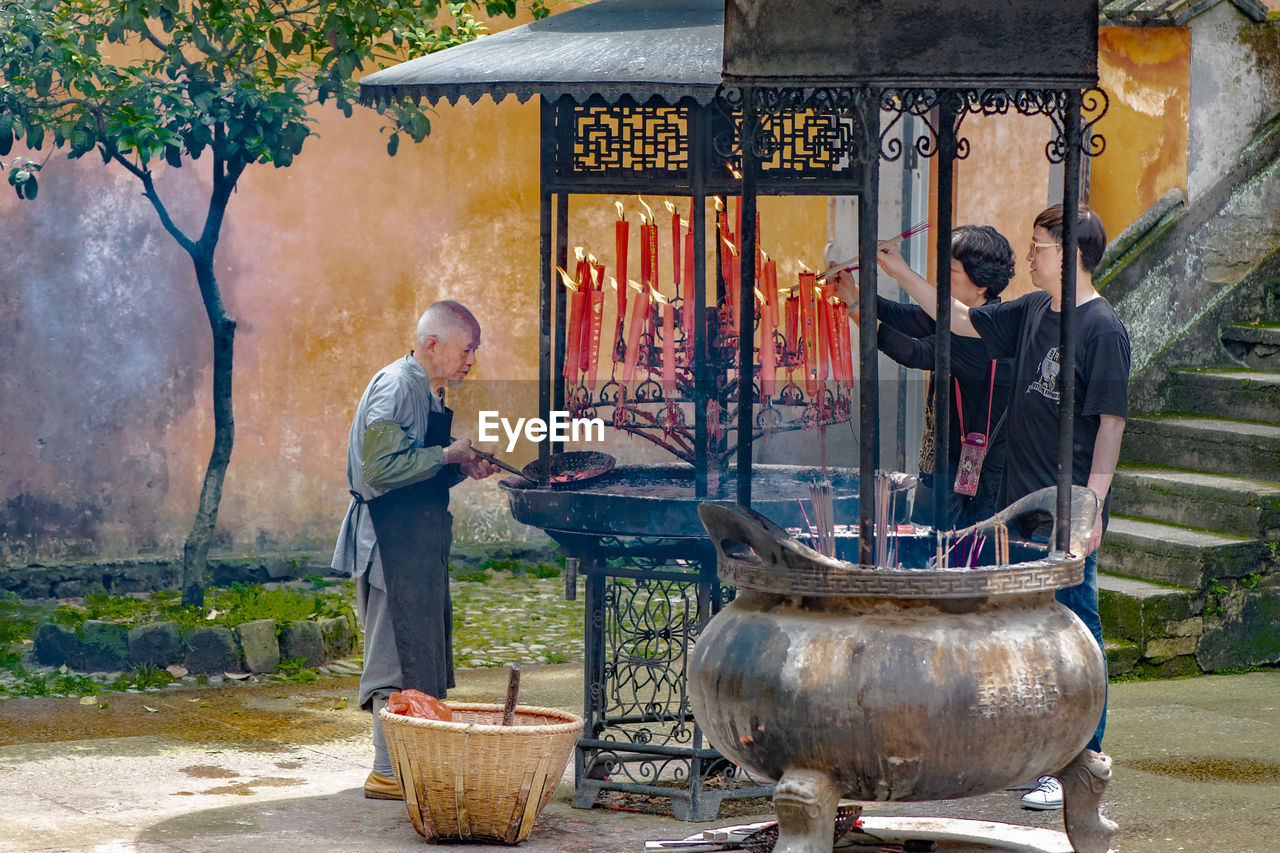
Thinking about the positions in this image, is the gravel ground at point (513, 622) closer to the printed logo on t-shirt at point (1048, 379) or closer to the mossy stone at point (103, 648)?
the mossy stone at point (103, 648)

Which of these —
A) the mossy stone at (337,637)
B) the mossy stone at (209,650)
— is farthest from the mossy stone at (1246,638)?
the mossy stone at (209,650)

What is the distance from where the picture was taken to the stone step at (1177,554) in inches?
312

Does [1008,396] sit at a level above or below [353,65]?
below

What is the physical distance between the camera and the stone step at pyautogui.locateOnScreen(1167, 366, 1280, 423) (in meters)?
8.90

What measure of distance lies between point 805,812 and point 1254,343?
6209 millimetres

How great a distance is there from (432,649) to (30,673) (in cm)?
297

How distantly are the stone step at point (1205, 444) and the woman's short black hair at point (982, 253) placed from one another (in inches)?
115

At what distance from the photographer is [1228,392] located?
9109 mm

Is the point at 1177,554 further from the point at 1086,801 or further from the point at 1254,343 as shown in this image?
the point at 1086,801

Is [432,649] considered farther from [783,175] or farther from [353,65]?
[353,65]

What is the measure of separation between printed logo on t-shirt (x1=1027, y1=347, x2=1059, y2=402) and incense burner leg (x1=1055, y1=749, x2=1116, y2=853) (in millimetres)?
1495

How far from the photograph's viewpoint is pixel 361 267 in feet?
35.2

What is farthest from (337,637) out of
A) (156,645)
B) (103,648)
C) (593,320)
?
(593,320)

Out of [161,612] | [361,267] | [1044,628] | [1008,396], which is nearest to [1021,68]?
[1044,628]
